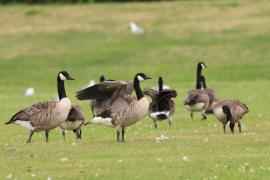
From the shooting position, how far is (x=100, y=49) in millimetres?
49438

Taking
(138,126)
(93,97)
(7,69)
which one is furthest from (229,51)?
(93,97)

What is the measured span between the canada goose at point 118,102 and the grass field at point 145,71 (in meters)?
0.48

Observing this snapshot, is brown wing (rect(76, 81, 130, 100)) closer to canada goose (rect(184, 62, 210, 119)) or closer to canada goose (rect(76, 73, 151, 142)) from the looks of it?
canada goose (rect(76, 73, 151, 142))

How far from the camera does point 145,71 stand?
145 feet

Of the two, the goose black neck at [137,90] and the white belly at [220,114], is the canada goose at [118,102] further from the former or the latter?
the white belly at [220,114]

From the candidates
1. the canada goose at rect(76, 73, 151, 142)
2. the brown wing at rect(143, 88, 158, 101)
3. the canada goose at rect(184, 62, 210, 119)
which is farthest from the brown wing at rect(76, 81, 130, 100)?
the canada goose at rect(184, 62, 210, 119)

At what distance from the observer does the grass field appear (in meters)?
15.6

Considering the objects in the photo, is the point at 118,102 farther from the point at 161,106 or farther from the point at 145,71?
the point at 145,71

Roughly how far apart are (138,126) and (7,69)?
22841mm

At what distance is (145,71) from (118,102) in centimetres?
2463

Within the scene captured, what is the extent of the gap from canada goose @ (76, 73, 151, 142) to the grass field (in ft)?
1.58

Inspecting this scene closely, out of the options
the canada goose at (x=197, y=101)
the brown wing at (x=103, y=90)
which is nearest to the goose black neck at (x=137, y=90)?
the brown wing at (x=103, y=90)

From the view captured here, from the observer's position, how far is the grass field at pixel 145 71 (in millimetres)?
15648

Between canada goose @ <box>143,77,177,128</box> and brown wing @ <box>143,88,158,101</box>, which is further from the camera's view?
brown wing @ <box>143,88,158,101</box>
